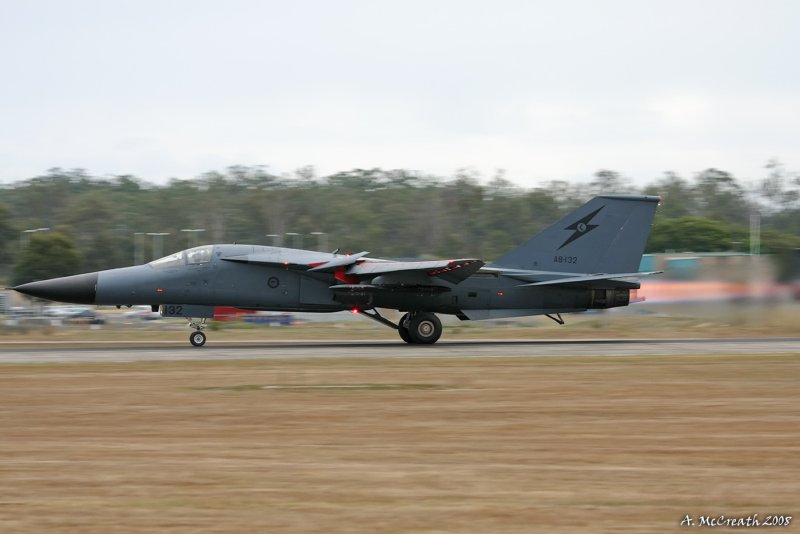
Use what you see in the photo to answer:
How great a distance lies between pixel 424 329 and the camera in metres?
24.8

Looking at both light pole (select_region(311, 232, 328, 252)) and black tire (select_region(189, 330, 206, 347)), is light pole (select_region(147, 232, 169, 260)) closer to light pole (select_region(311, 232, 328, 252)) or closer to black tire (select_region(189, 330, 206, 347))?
light pole (select_region(311, 232, 328, 252))

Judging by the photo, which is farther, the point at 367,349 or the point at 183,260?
the point at 183,260

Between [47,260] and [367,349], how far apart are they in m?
36.1

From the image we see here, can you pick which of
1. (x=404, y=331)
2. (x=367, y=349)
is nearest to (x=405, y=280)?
(x=404, y=331)

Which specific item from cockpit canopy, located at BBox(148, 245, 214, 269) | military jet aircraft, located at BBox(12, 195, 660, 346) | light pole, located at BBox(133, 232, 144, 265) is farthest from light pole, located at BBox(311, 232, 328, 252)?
cockpit canopy, located at BBox(148, 245, 214, 269)

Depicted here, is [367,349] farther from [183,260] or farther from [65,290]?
[65,290]

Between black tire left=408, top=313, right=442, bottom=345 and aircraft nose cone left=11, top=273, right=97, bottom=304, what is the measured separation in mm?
7947

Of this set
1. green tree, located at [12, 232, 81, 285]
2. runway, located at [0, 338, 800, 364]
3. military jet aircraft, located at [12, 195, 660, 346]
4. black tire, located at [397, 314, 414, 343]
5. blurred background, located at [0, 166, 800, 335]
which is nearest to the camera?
runway, located at [0, 338, 800, 364]

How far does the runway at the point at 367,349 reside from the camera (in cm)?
2059

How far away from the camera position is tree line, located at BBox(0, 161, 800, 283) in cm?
7006

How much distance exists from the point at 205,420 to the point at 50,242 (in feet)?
155

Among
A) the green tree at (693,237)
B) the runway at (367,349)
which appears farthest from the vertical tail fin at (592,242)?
the green tree at (693,237)

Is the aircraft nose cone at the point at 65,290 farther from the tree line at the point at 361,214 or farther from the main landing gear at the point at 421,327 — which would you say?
the tree line at the point at 361,214

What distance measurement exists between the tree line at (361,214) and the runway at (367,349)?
3569cm
